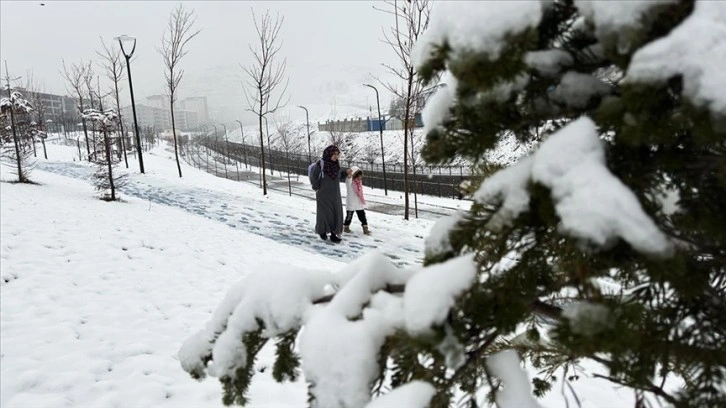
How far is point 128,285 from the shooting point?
5.41 metres

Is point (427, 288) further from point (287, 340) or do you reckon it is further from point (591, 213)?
point (287, 340)

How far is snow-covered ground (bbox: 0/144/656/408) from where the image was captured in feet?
11.1

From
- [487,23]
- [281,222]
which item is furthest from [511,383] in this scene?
[281,222]

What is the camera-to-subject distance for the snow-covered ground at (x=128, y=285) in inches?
133

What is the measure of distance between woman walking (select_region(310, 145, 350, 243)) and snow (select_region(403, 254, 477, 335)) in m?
6.49

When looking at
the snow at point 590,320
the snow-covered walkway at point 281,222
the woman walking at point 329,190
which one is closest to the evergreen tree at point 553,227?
the snow at point 590,320

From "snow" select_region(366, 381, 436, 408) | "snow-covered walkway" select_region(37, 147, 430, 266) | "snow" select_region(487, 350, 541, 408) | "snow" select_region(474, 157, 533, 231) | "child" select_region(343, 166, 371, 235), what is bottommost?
"snow-covered walkway" select_region(37, 147, 430, 266)

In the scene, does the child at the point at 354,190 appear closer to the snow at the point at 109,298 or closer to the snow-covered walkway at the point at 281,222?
the snow-covered walkway at the point at 281,222

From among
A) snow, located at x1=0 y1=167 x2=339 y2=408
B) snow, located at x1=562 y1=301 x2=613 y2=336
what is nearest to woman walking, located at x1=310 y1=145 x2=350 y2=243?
snow, located at x1=0 y1=167 x2=339 y2=408

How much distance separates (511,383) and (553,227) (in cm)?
36

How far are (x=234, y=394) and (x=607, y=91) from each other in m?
1.13

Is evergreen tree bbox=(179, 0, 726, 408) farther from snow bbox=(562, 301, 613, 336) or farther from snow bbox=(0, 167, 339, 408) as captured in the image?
snow bbox=(0, 167, 339, 408)

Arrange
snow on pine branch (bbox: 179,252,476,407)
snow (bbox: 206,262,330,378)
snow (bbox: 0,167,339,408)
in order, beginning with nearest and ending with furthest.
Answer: snow on pine branch (bbox: 179,252,476,407) < snow (bbox: 206,262,330,378) < snow (bbox: 0,167,339,408)

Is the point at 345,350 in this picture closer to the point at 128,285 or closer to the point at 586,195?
the point at 586,195
